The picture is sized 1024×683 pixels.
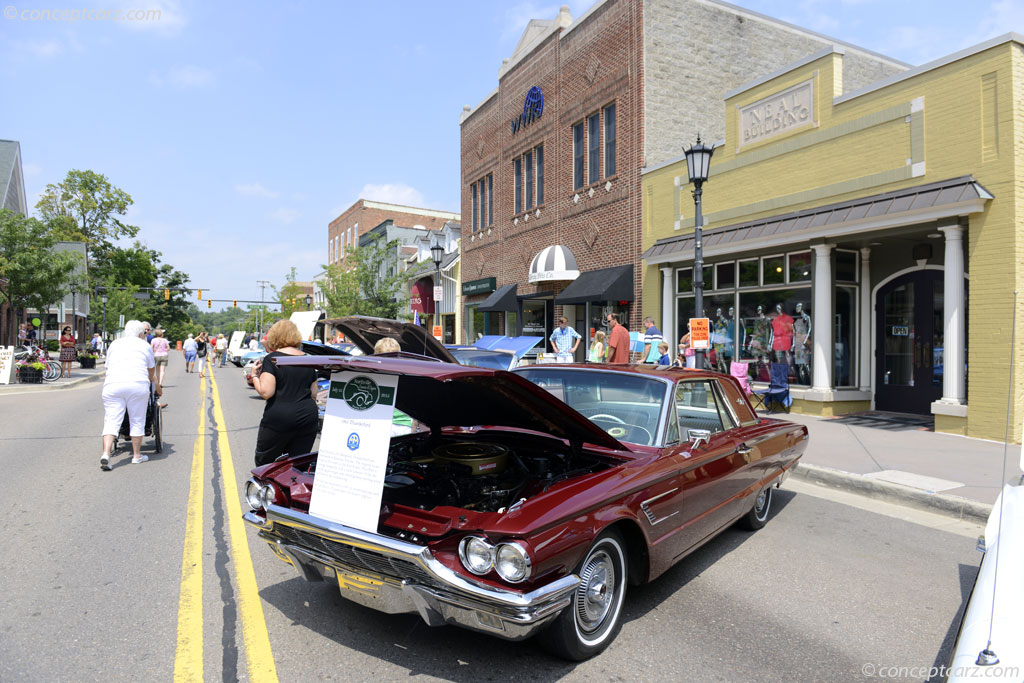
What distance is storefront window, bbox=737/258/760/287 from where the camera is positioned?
1343 cm

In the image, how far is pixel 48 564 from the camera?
431 centimetres

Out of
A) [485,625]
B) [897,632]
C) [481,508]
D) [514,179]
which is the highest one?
[514,179]

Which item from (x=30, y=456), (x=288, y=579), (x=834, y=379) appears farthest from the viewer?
(x=834, y=379)

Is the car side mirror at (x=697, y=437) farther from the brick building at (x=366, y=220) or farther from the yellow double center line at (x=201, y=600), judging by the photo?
the brick building at (x=366, y=220)

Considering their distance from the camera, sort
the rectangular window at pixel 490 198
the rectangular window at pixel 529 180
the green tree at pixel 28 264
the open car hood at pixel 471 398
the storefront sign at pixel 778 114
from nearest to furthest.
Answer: the open car hood at pixel 471 398 → the storefront sign at pixel 778 114 → the green tree at pixel 28 264 → the rectangular window at pixel 529 180 → the rectangular window at pixel 490 198

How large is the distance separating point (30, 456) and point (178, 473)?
2544 mm

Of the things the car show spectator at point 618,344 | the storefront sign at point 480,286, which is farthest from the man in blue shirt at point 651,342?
the storefront sign at point 480,286

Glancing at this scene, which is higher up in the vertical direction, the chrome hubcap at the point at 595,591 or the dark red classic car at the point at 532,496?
the dark red classic car at the point at 532,496

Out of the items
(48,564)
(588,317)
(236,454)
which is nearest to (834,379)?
(588,317)

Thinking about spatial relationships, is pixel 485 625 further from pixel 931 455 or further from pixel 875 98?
Answer: pixel 875 98

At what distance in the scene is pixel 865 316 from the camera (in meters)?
12.5

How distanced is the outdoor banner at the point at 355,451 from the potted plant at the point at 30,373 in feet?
67.1

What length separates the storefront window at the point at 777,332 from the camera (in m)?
12.5

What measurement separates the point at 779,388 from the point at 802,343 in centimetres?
113
